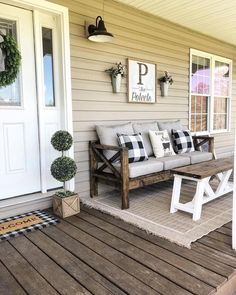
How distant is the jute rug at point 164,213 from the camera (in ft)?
7.59

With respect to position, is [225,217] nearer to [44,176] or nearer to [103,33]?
[44,176]

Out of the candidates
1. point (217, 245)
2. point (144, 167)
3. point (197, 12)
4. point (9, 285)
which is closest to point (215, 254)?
point (217, 245)

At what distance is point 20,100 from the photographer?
9.54 ft

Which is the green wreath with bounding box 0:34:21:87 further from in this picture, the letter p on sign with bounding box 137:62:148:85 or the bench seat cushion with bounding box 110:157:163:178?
the letter p on sign with bounding box 137:62:148:85

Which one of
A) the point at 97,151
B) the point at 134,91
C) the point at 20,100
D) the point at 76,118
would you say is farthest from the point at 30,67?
the point at 134,91

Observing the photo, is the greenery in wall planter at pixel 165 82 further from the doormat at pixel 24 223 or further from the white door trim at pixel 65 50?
the doormat at pixel 24 223

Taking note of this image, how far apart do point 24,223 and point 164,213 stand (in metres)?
1.45

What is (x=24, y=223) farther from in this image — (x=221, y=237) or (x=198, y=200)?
(x=221, y=237)

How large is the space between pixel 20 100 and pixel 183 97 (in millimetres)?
3079

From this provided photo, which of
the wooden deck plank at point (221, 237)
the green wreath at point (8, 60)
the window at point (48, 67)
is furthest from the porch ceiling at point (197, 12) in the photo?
the wooden deck plank at point (221, 237)

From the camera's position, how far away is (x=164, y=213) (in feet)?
Answer: 9.15

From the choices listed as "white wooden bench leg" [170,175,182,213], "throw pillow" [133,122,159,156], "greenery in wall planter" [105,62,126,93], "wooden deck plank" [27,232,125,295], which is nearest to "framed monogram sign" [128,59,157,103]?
"greenery in wall planter" [105,62,126,93]

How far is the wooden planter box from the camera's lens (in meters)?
2.75

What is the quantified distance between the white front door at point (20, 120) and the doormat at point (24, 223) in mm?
307
